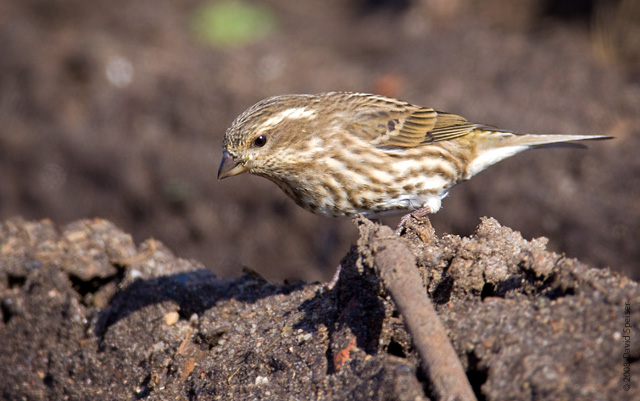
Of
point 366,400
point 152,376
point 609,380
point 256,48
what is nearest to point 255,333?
point 152,376

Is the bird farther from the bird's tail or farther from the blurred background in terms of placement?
the blurred background

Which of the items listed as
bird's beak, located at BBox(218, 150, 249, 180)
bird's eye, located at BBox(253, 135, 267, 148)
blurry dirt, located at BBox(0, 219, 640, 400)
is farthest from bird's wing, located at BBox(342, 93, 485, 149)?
blurry dirt, located at BBox(0, 219, 640, 400)

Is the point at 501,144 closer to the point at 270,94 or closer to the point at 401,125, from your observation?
the point at 401,125

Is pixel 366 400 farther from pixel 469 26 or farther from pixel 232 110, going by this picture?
pixel 469 26

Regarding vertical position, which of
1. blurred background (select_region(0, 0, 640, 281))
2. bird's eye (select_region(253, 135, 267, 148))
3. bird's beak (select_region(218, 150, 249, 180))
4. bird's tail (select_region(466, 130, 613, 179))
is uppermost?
blurred background (select_region(0, 0, 640, 281))

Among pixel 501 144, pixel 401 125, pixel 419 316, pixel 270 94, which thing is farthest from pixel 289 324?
pixel 270 94

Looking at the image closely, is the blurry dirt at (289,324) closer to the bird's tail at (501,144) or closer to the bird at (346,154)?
the bird at (346,154)

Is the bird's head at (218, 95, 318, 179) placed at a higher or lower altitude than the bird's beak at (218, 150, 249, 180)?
higher
